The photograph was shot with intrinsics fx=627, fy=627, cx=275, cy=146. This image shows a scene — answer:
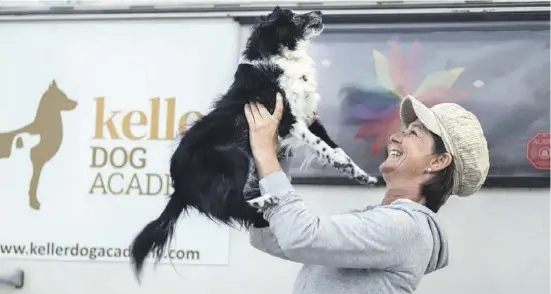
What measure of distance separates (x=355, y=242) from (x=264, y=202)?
22 centimetres

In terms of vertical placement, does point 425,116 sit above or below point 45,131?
above

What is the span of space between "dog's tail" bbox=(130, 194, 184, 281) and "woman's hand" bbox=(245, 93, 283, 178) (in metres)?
0.35

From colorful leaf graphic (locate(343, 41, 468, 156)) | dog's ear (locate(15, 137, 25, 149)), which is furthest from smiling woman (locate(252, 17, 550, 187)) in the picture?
dog's ear (locate(15, 137, 25, 149))

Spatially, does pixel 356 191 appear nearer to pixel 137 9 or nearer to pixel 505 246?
pixel 505 246

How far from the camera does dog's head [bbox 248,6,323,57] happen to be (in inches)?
70.9

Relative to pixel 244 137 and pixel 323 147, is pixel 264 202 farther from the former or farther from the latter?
pixel 323 147


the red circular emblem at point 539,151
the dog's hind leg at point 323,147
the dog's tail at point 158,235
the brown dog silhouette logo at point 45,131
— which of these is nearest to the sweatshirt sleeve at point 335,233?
the dog's hind leg at point 323,147

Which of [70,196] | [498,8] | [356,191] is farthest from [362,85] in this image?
[70,196]

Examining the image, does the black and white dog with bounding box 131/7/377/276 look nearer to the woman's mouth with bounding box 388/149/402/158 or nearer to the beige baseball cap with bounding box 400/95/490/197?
the woman's mouth with bounding box 388/149/402/158

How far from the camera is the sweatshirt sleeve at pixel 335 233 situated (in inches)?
52.0

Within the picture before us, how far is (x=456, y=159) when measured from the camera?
60.8 inches

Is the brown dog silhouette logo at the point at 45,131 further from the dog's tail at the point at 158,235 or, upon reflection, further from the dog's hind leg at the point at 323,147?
the dog's hind leg at the point at 323,147

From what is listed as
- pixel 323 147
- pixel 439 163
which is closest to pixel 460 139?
pixel 439 163

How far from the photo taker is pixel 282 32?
5.92 ft
